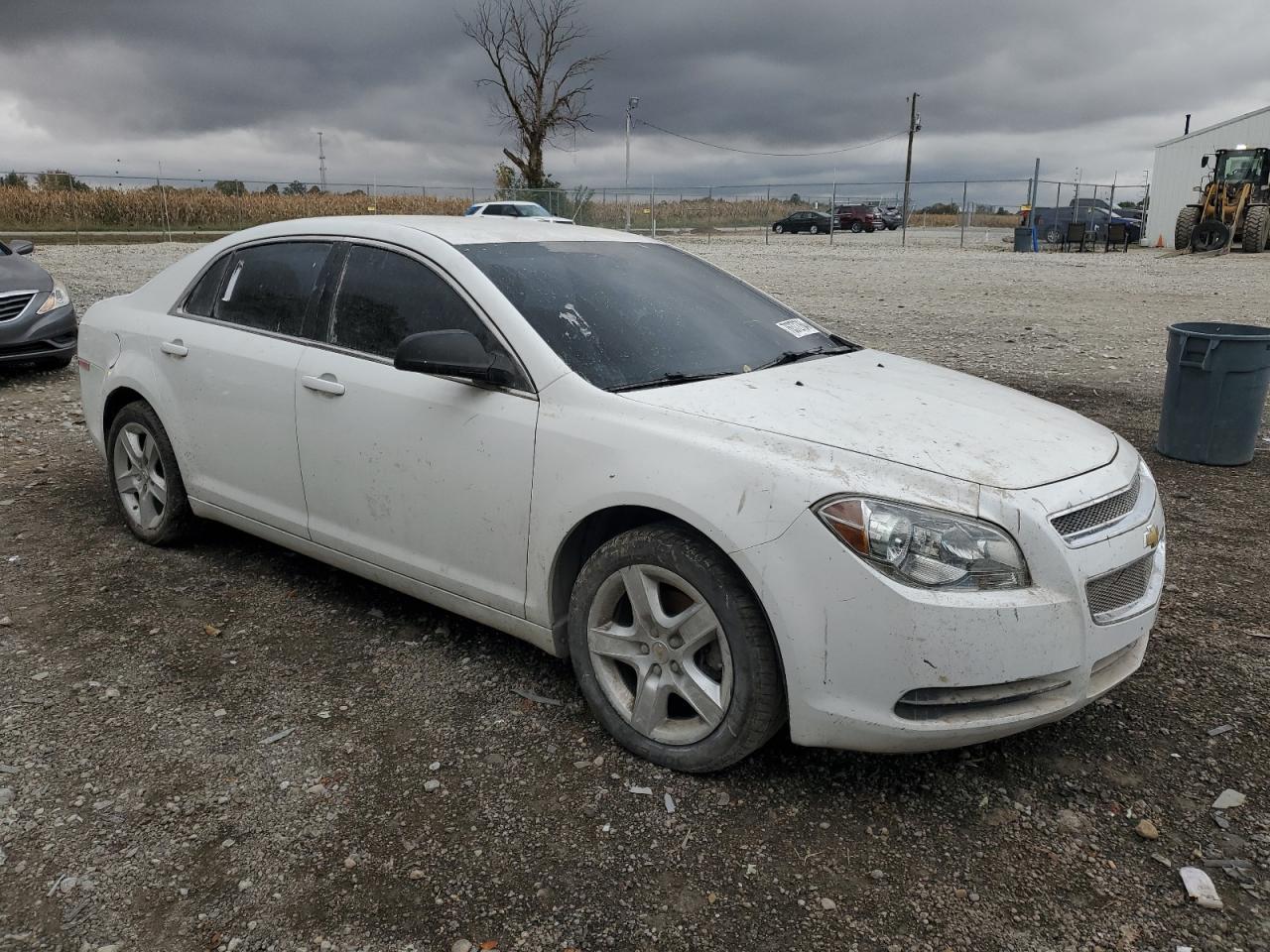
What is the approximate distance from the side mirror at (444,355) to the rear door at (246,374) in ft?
2.94

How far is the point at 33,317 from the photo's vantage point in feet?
28.5

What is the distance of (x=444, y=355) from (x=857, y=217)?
46722 millimetres

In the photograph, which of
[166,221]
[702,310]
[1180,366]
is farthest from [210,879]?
[166,221]

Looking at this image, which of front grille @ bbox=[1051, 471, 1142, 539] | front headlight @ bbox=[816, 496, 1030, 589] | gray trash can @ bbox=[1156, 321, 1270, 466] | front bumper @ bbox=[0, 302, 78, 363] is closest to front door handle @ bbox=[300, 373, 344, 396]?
front headlight @ bbox=[816, 496, 1030, 589]

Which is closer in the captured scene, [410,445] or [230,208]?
[410,445]

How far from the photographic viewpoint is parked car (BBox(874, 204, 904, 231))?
50.2m

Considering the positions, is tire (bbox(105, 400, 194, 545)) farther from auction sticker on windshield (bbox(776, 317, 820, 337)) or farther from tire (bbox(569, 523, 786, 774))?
auction sticker on windshield (bbox(776, 317, 820, 337))

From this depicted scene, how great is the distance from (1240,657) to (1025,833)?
1.56 meters

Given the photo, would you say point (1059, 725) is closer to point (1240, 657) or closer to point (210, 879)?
point (1240, 657)

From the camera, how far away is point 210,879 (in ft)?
8.23

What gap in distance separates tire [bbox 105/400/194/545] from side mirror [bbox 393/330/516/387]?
6.24 ft

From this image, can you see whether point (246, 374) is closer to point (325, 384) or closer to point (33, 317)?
point (325, 384)

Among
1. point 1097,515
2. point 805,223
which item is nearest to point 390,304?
point 1097,515

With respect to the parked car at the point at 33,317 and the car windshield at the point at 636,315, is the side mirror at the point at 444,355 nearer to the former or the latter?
the car windshield at the point at 636,315
